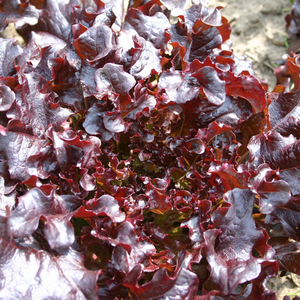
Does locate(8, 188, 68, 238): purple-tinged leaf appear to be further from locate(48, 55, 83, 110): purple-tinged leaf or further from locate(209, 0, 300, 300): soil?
locate(209, 0, 300, 300): soil

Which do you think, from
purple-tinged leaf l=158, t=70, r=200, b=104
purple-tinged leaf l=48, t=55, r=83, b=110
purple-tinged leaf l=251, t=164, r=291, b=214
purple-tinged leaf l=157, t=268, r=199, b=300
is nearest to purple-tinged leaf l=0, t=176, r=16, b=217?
purple-tinged leaf l=48, t=55, r=83, b=110

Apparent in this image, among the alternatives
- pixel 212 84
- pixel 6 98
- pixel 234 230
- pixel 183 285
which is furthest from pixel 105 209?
pixel 212 84

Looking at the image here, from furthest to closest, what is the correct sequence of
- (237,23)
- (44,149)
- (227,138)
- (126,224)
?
1. (237,23)
2. (227,138)
3. (44,149)
4. (126,224)

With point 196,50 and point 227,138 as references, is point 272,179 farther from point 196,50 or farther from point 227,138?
point 196,50

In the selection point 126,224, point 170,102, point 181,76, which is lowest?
point 126,224

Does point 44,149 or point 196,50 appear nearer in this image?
point 44,149

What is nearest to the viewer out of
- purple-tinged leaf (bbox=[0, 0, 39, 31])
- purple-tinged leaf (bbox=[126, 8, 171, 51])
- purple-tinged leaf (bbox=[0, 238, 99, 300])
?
purple-tinged leaf (bbox=[0, 238, 99, 300])

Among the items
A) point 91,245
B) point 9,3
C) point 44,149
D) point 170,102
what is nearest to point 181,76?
point 170,102

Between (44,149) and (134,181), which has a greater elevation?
(44,149)
